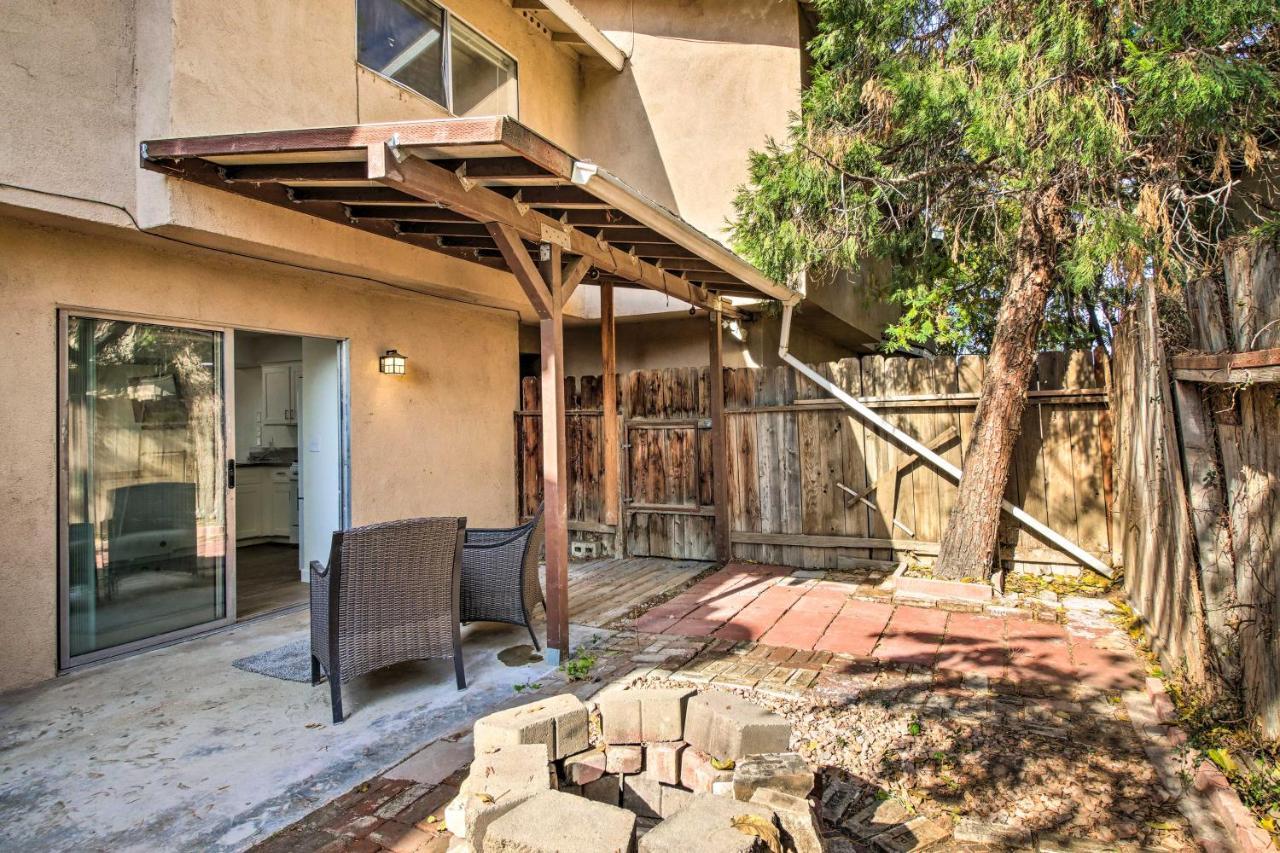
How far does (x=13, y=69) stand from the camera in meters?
3.70

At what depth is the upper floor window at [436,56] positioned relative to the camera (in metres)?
5.52

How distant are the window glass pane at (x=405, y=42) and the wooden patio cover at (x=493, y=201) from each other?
5.16 feet

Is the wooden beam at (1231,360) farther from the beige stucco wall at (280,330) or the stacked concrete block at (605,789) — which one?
the beige stucco wall at (280,330)

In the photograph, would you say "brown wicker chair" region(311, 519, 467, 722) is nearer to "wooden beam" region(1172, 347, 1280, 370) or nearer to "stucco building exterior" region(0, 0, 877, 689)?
"stucco building exterior" region(0, 0, 877, 689)

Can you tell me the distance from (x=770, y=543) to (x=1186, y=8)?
491cm

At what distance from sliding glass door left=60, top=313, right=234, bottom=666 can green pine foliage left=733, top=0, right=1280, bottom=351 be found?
4653 mm

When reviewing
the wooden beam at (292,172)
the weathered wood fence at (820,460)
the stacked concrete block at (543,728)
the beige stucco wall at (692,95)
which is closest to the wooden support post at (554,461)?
the wooden beam at (292,172)

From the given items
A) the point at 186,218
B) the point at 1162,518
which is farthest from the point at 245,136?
the point at 1162,518

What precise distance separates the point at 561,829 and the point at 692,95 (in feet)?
25.4

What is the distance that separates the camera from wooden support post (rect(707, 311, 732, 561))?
6.88 metres

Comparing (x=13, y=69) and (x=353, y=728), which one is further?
(x=13, y=69)

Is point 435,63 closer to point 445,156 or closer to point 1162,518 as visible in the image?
point 445,156

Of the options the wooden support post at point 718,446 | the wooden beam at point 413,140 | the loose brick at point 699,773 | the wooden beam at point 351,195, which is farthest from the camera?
the wooden support post at point 718,446

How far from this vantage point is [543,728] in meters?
2.40
